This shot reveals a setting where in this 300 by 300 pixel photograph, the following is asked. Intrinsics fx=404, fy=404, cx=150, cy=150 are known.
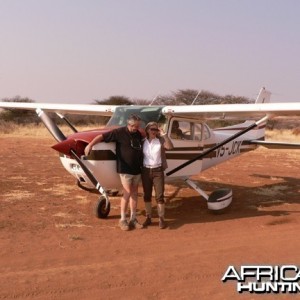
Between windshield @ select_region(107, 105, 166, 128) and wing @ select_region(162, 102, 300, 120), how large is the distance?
143mm

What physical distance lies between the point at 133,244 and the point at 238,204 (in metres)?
3.76

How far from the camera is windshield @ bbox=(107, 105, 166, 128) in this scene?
7.83 m

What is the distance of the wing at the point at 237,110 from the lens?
295 inches

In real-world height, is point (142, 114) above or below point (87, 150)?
above

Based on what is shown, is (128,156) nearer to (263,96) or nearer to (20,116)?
(263,96)

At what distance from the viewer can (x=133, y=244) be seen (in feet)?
18.9

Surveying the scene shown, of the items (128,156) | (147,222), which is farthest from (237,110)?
(147,222)

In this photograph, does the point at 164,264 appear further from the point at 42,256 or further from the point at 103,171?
the point at 103,171

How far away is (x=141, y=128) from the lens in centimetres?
729

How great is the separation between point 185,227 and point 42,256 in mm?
2594

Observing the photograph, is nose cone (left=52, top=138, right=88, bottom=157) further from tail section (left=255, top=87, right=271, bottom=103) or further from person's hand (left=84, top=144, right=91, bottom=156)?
tail section (left=255, top=87, right=271, bottom=103)

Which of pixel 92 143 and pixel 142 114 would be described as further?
pixel 142 114

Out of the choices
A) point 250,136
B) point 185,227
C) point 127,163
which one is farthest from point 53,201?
point 250,136

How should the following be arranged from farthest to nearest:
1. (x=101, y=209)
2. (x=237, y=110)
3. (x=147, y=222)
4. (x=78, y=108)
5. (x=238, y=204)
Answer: (x=78, y=108) → (x=238, y=204) → (x=237, y=110) → (x=101, y=209) → (x=147, y=222)
